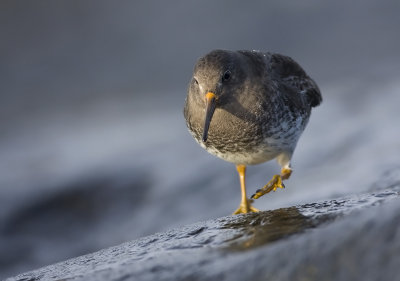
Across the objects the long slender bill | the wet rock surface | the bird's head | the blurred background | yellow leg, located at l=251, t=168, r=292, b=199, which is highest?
the blurred background

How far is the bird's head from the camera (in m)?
6.35

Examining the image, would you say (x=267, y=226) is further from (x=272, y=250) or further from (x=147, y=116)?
(x=147, y=116)

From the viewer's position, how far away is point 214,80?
635 centimetres

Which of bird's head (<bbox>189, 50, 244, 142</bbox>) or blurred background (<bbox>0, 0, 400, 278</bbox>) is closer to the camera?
bird's head (<bbox>189, 50, 244, 142</bbox>)

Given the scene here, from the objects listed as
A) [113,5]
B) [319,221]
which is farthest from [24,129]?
[319,221]

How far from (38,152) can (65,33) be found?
535cm

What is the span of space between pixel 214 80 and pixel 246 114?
0.63 m

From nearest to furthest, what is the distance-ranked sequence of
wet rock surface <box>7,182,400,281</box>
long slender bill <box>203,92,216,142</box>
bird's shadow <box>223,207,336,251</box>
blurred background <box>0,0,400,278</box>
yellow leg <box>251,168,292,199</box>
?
wet rock surface <box>7,182,400,281</box> → bird's shadow <box>223,207,336,251</box> → long slender bill <box>203,92,216,142</box> → yellow leg <box>251,168,292,199</box> → blurred background <box>0,0,400,278</box>

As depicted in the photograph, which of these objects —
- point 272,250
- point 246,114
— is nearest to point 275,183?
point 246,114

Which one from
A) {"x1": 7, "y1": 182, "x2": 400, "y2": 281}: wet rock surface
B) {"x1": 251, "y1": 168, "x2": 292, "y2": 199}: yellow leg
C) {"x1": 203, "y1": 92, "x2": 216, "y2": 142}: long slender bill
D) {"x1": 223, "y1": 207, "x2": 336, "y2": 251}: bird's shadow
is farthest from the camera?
{"x1": 251, "y1": 168, "x2": 292, "y2": 199}: yellow leg

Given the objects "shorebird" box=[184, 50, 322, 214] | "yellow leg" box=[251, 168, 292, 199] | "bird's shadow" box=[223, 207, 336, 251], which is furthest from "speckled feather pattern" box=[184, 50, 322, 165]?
"bird's shadow" box=[223, 207, 336, 251]

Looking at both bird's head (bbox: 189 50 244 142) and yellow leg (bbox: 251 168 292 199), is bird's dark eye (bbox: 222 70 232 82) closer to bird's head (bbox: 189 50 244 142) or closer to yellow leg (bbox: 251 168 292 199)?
bird's head (bbox: 189 50 244 142)

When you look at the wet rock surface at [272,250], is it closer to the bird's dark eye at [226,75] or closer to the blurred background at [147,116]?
the bird's dark eye at [226,75]

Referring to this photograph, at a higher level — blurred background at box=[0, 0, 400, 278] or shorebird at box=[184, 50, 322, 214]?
blurred background at box=[0, 0, 400, 278]
